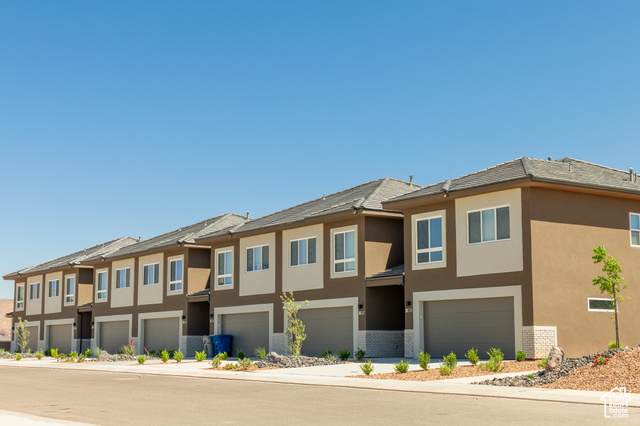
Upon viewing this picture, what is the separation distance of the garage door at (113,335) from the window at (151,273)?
366 centimetres

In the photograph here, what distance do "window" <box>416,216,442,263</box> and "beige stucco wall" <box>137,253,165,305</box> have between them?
19.1 meters

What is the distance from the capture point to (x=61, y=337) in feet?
176

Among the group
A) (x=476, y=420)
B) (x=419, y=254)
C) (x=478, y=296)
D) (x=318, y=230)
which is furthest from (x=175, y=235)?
(x=476, y=420)

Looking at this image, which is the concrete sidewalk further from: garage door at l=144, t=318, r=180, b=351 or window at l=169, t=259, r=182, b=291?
window at l=169, t=259, r=182, b=291

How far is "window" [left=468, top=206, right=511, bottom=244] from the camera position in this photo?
26.4 meters

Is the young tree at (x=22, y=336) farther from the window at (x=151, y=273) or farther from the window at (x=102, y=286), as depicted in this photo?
the window at (x=151, y=273)

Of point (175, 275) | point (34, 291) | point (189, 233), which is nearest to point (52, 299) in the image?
point (34, 291)

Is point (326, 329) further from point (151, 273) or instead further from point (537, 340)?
point (151, 273)

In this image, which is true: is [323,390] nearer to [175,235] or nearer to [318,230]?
[318,230]

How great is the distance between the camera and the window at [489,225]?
2641 cm

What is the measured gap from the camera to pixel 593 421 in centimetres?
1171

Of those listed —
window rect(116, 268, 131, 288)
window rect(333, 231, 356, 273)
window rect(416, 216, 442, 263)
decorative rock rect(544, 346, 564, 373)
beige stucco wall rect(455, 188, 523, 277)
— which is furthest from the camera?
window rect(116, 268, 131, 288)

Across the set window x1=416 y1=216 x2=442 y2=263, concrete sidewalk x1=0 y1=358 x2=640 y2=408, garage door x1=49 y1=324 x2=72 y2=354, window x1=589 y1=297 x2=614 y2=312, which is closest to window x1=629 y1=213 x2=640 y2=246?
window x1=589 y1=297 x2=614 y2=312

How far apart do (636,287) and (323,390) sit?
49.4ft
